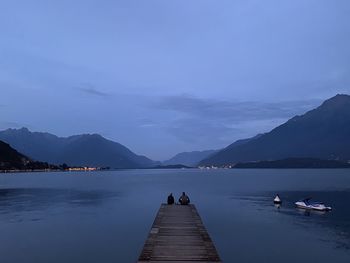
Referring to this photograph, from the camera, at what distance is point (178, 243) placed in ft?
102

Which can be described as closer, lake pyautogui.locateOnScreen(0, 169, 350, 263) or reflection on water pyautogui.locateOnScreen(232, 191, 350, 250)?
lake pyautogui.locateOnScreen(0, 169, 350, 263)

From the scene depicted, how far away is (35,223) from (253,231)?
27917 millimetres

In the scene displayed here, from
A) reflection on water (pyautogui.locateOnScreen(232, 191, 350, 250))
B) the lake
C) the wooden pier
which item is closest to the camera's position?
the wooden pier

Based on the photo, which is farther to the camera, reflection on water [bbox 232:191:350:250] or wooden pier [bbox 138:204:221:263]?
reflection on water [bbox 232:191:350:250]

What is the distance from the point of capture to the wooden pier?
2658 centimetres

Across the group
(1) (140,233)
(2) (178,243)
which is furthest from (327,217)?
(2) (178,243)

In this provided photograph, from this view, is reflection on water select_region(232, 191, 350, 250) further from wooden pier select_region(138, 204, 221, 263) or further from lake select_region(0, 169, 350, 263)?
wooden pier select_region(138, 204, 221, 263)

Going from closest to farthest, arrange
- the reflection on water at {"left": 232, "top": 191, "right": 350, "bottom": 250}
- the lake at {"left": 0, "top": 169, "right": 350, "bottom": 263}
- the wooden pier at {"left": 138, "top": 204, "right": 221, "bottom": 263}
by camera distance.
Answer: the wooden pier at {"left": 138, "top": 204, "right": 221, "bottom": 263} → the lake at {"left": 0, "top": 169, "right": 350, "bottom": 263} → the reflection on water at {"left": 232, "top": 191, "right": 350, "bottom": 250}

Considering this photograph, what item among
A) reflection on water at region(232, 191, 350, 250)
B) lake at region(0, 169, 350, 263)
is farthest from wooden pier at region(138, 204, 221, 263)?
reflection on water at region(232, 191, 350, 250)

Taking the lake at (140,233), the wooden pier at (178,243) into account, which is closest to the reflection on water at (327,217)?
the lake at (140,233)

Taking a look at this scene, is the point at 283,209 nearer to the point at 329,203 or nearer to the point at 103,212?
the point at 329,203

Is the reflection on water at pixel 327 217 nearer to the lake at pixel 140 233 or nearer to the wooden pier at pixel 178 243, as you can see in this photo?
the lake at pixel 140 233

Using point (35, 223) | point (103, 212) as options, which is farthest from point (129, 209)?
point (35, 223)

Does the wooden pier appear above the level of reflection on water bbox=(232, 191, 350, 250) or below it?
above
